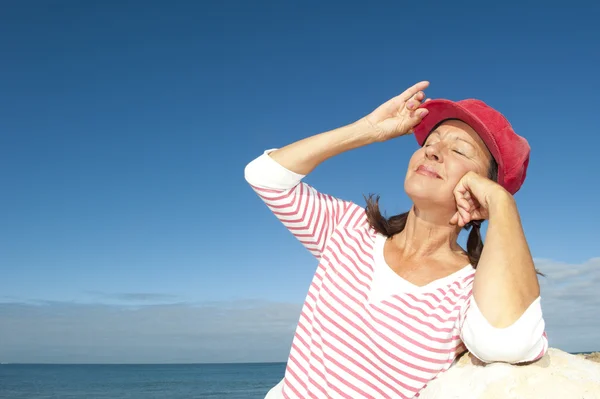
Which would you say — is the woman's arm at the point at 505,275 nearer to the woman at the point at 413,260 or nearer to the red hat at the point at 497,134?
the woman at the point at 413,260

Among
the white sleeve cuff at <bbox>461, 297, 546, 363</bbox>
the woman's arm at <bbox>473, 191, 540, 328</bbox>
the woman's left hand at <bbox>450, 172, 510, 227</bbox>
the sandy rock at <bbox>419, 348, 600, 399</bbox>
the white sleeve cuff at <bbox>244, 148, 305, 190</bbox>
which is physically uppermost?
the white sleeve cuff at <bbox>244, 148, 305, 190</bbox>

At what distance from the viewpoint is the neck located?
2984mm

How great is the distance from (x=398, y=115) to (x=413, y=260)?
808mm

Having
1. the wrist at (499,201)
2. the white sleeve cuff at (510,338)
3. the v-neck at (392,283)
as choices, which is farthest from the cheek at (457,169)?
the white sleeve cuff at (510,338)

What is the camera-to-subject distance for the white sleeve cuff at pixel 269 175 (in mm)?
2994

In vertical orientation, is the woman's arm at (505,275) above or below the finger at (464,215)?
below

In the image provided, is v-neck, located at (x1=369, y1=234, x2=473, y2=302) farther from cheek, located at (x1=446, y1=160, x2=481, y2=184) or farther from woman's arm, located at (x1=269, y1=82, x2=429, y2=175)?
woman's arm, located at (x1=269, y1=82, x2=429, y2=175)

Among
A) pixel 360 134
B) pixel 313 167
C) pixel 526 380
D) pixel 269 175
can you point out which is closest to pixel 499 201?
pixel 526 380

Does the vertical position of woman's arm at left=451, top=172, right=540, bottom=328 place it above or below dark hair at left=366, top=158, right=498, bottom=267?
below

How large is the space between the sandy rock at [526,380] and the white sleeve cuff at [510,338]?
0.17 feet

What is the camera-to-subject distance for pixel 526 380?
6.68 feet

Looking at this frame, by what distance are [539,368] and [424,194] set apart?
3.37 ft

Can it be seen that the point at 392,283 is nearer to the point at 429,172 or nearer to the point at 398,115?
the point at 429,172

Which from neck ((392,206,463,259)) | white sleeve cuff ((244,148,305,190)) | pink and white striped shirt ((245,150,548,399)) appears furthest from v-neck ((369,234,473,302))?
white sleeve cuff ((244,148,305,190))
